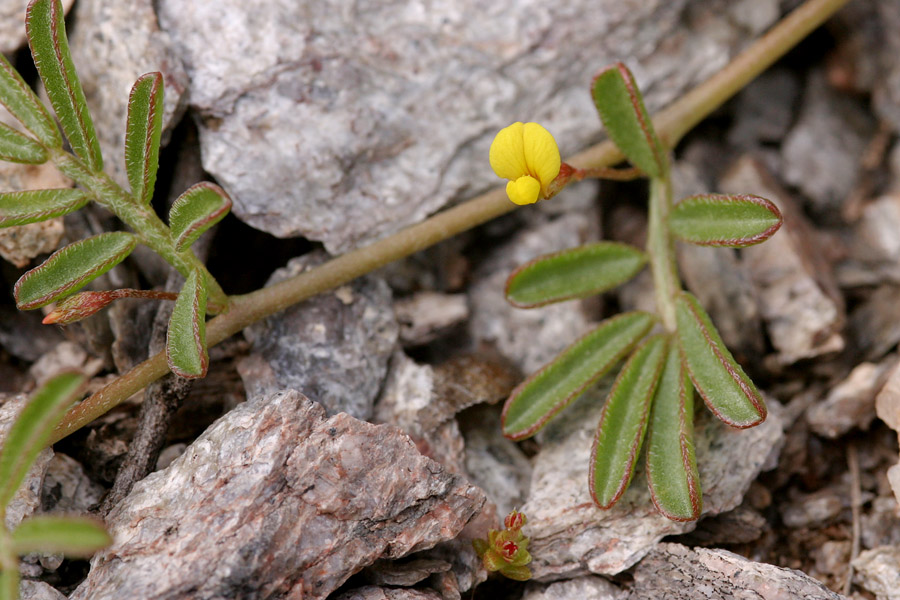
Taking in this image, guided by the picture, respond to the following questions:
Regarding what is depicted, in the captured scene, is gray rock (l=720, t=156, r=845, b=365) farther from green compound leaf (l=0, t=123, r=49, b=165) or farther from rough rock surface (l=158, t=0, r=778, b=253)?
green compound leaf (l=0, t=123, r=49, b=165)

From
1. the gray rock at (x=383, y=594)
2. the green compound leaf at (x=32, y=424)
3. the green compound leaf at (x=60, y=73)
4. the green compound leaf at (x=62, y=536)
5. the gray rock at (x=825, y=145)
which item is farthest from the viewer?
the gray rock at (x=825, y=145)

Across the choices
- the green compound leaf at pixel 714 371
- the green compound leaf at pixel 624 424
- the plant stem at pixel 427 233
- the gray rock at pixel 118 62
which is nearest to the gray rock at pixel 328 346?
the plant stem at pixel 427 233

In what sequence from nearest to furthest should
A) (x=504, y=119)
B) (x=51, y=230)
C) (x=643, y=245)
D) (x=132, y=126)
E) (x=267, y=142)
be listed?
(x=132, y=126) < (x=51, y=230) < (x=267, y=142) < (x=504, y=119) < (x=643, y=245)

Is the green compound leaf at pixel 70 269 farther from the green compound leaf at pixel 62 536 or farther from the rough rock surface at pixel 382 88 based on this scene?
the green compound leaf at pixel 62 536

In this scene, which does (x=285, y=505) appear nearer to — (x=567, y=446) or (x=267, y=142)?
(x=567, y=446)

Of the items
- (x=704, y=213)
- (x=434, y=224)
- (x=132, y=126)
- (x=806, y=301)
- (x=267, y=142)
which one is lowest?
(x=806, y=301)

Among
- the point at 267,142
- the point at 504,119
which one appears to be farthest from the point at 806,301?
the point at 267,142

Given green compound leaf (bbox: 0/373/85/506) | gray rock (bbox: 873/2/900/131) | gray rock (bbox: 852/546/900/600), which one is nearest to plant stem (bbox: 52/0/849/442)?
green compound leaf (bbox: 0/373/85/506)
